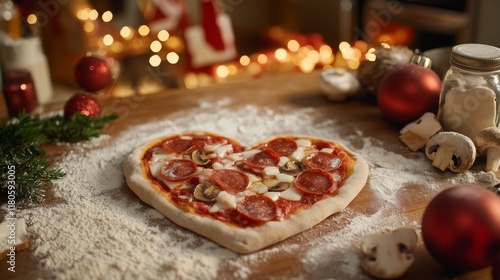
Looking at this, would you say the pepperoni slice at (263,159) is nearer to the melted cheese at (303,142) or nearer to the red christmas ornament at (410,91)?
the melted cheese at (303,142)

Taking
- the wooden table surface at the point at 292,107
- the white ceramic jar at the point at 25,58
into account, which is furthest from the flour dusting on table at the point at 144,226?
the white ceramic jar at the point at 25,58

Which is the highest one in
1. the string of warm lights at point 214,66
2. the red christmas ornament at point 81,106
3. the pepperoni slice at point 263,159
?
the red christmas ornament at point 81,106

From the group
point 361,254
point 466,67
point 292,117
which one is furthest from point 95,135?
point 466,67

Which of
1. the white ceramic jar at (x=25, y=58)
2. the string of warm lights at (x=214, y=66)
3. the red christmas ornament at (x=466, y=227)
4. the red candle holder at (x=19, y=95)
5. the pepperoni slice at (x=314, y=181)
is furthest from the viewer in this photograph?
the string of warm lights at (x=214, y=66)

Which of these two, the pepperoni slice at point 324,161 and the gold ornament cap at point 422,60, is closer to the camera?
the pepperoni slice at point 324,161

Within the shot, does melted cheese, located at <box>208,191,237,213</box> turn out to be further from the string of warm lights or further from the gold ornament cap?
the string of warm lights

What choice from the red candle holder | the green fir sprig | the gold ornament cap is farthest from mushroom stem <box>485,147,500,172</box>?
the red candle holder
